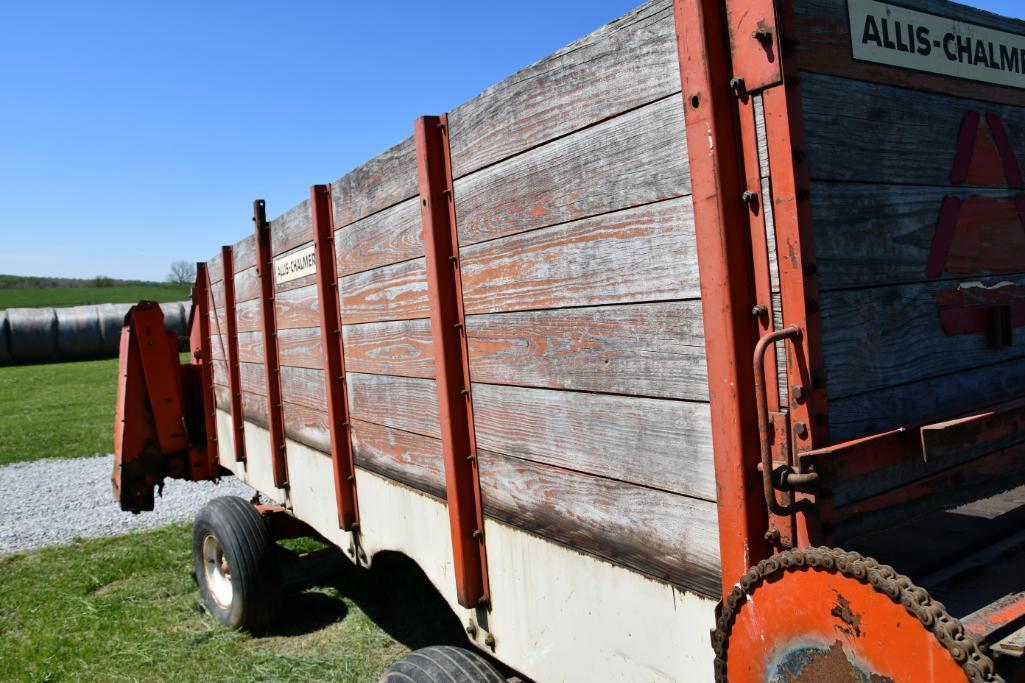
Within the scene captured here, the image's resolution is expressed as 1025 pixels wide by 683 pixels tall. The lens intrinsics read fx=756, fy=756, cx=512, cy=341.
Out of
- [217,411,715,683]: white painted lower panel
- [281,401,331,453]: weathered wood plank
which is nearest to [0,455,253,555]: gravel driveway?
[281,401,331,453]: weathered wood plank

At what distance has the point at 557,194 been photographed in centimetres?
203

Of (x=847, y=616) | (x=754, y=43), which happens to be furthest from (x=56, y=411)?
(x=847, y=616)

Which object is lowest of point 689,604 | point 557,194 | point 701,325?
point 689,604

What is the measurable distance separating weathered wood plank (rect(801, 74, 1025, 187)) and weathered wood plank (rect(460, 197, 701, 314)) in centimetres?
30

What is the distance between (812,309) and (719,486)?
0.42 metres

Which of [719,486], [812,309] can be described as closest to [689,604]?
[719,486]

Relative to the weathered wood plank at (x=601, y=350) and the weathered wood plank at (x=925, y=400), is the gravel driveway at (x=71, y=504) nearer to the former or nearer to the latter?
the weathered wood plank at (x=601, y=350)

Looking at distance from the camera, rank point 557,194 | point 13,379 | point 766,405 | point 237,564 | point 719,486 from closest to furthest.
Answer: point 766,405 → point 719,486 → point 557,194 → point 237,564 → point 13,379

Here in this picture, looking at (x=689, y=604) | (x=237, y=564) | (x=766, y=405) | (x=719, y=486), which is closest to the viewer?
(x=766, y=405)

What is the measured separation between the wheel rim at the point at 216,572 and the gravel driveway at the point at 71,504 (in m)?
3.77

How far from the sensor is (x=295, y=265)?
4156 millimetres

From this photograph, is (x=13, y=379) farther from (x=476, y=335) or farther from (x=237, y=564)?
(x=476, y=335)

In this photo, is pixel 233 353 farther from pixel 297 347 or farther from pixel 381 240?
pixel 381 240

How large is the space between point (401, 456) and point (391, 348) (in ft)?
1.45
